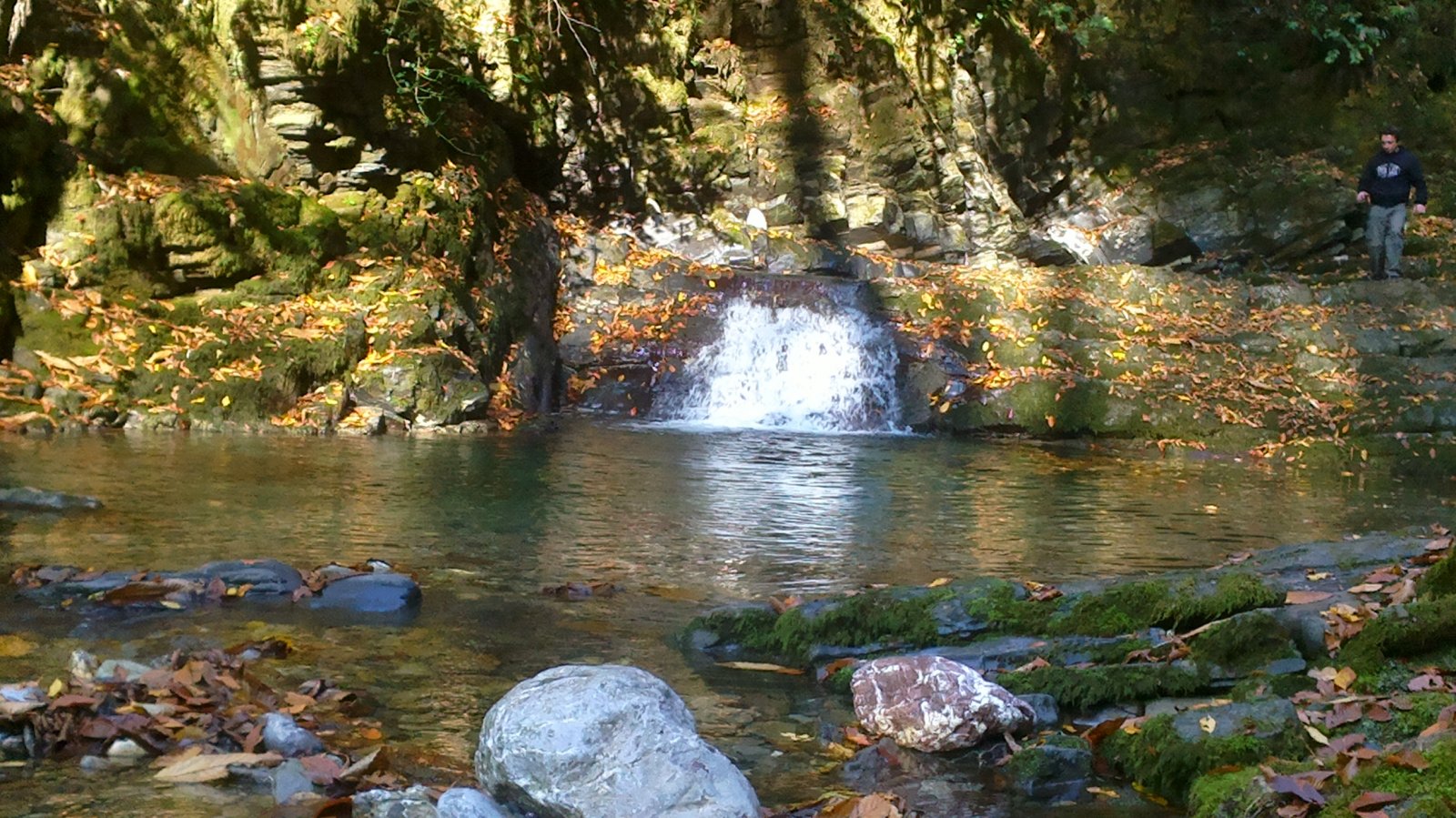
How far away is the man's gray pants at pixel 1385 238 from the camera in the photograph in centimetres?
1557

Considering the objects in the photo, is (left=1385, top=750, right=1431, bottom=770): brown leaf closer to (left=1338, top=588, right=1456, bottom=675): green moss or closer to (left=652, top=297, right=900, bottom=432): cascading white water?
(left=1338, top=588, right=1456, bottom=675): green moss

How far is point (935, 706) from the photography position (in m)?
3.70

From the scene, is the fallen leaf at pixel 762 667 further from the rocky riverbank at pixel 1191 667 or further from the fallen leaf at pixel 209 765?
the fallen leaf at pixel 209 765

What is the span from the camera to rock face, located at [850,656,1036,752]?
366 centimetres

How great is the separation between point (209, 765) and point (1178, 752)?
98.5 inches

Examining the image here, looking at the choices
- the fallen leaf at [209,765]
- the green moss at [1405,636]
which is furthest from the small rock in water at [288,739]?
the green moss at [1405,636]

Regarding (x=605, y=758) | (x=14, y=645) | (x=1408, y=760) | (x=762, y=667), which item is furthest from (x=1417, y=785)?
(x=14, y=645)

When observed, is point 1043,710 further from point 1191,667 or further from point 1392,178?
point 1392,178

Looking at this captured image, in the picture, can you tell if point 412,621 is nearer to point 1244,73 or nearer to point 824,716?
point 824,716

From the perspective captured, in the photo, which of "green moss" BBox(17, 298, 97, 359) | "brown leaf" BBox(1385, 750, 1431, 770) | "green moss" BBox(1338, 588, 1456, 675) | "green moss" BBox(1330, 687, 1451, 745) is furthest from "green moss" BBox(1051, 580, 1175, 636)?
"green moss" BBox(17, 298, 97, 359)

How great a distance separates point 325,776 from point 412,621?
1836mm

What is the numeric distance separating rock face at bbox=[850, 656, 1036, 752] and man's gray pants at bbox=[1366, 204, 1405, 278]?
46.6 feet

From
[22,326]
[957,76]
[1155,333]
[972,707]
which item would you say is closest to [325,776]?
[972,707]

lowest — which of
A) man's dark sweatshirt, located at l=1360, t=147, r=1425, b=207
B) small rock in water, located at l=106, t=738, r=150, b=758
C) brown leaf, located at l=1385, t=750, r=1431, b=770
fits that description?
small rock in water, located at l=106, t=738, r=150, b=758
